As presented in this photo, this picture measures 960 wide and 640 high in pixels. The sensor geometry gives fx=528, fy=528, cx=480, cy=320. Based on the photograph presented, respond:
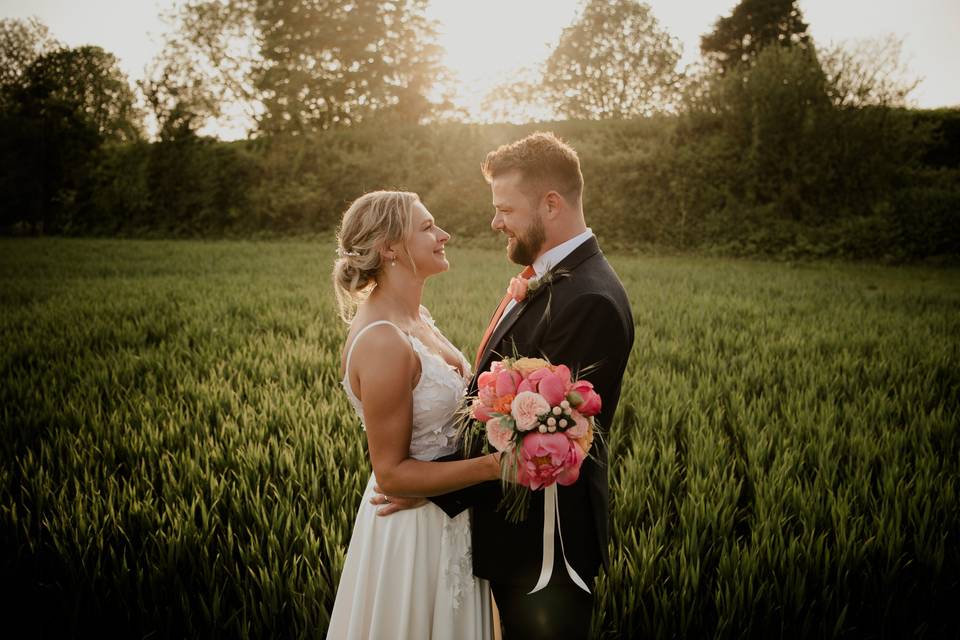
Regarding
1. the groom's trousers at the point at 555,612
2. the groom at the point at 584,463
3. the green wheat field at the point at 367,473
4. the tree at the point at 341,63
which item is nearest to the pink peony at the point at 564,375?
the groom at the point at 584,463

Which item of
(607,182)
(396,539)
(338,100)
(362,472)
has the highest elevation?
(338,100)

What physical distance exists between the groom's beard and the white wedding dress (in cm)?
54

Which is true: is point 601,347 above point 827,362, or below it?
above

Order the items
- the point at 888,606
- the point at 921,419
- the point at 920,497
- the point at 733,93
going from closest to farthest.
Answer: the point at 888,606, the point at 920,497, the point at 921,419, the point at 733,93

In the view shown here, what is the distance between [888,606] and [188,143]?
1260 inches

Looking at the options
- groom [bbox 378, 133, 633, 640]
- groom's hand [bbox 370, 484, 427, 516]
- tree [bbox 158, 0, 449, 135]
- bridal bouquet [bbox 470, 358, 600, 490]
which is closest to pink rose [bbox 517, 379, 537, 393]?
bridal bouquet [bbox 470, 358, 600, 490]

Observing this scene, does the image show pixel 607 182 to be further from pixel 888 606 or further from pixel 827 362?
pixel 888 606

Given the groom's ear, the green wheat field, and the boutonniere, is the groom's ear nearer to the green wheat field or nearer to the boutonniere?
the boutonniere

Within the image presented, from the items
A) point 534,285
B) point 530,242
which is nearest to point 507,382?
point 534,285

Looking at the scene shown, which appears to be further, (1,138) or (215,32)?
(215,32)

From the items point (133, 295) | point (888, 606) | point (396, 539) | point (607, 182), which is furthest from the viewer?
point (607, 182)

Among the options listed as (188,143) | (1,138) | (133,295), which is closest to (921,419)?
(133,295)

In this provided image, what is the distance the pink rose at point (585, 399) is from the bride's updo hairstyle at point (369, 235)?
1001mm

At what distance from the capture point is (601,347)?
1.61 m
